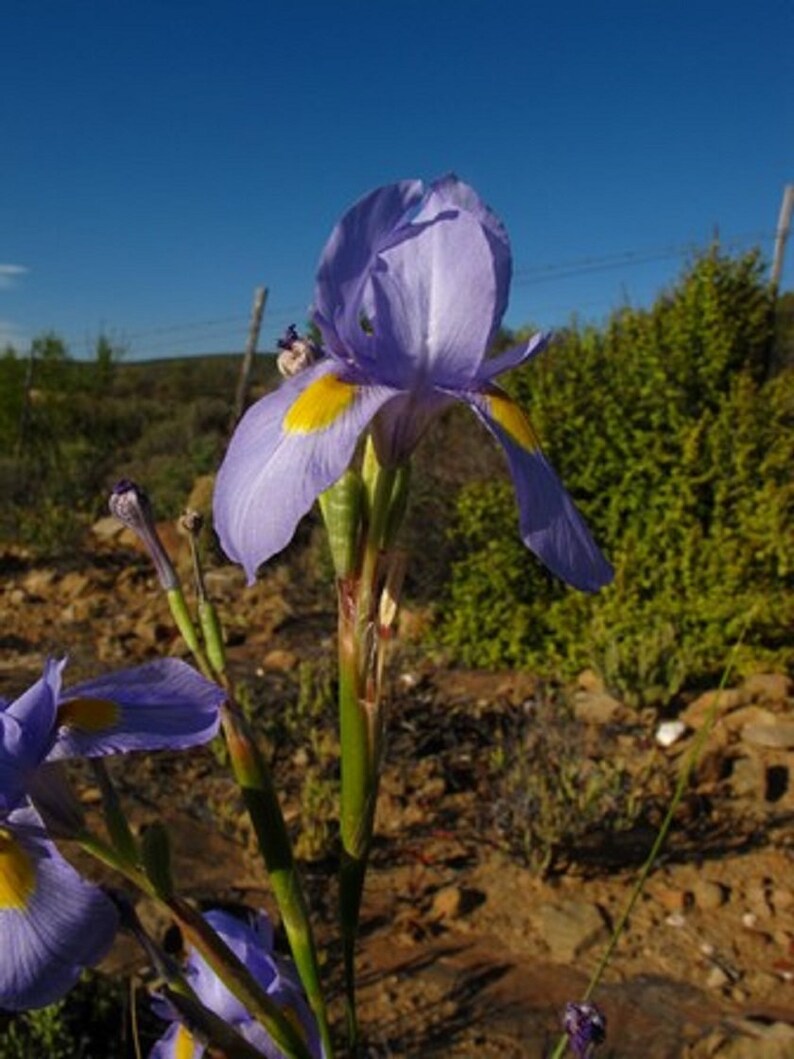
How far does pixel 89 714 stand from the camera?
982mm

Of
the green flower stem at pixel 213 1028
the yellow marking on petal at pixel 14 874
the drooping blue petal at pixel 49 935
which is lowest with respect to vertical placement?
the green flower stem at pixel 213 1028

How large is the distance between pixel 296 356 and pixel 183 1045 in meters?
0.90

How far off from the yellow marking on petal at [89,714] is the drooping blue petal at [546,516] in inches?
16.9

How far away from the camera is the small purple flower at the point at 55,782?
891 millimetres

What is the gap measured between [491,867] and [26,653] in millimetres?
4409

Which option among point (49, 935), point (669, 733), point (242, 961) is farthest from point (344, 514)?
point (669, 733)

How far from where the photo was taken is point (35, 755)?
3.04ft

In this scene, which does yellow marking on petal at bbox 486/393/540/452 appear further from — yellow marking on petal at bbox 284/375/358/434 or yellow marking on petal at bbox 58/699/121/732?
yellow marking on petal at bbox 58/699/121/732

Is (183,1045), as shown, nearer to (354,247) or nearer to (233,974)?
(233,974)

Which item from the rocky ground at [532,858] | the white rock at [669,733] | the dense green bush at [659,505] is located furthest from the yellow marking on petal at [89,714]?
the dense green bush at [659,505]

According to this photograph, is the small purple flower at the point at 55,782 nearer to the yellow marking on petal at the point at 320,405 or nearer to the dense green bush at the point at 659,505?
the yellow marking on petal at the point at 320,405

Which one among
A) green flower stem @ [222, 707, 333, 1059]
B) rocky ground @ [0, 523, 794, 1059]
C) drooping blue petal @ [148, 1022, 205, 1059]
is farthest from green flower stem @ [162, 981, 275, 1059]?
rocky ground @ [0, 523, 794, 1059]

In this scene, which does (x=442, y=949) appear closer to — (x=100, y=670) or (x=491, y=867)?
(x=491, y=867)

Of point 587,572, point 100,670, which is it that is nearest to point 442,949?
point 587,572
